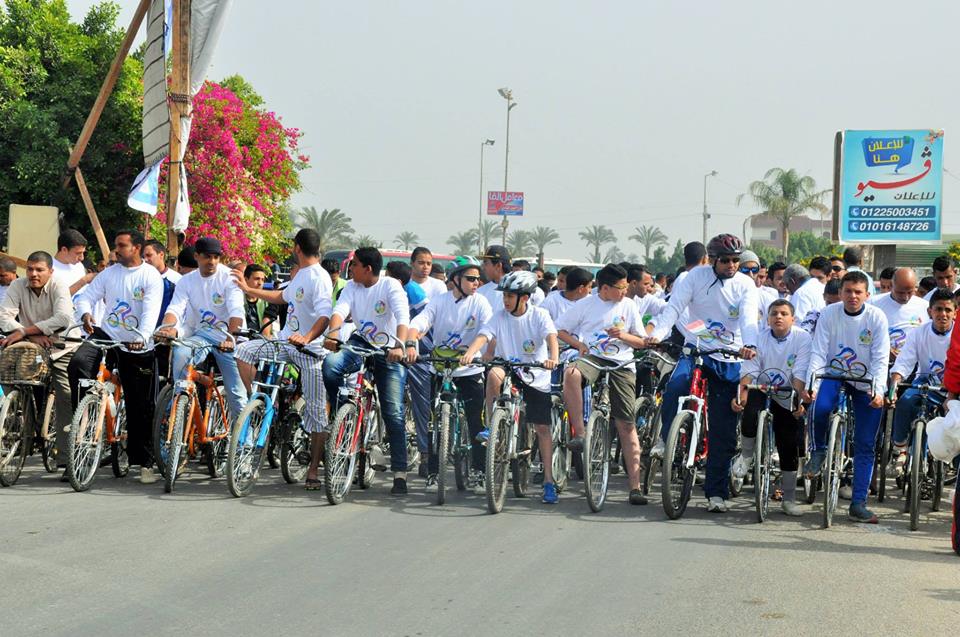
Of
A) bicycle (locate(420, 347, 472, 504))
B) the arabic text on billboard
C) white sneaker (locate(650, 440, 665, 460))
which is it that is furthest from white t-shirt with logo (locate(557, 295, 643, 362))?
the arabic text on billboard

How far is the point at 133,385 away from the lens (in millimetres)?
10656

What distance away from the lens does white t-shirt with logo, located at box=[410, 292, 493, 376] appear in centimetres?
1096

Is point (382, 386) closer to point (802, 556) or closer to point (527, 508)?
point (527, 508)

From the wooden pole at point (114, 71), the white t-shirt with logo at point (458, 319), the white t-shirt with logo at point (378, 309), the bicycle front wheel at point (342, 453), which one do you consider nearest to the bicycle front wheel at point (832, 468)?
the white t-shirt with logo at point (458, 319)

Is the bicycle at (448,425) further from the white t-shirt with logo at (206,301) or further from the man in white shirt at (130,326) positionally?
the man in white shirt at (130,326)

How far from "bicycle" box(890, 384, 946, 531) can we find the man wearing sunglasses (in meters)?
1.40

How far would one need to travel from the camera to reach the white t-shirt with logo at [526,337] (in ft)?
33.8

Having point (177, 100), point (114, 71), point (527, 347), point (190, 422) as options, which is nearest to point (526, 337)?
point (527, 347)

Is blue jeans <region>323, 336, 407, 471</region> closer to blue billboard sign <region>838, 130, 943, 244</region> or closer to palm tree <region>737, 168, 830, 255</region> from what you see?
blue billboard sign <region>838, 130, 943, 244</region>

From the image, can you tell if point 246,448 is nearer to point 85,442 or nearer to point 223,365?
point 223,365

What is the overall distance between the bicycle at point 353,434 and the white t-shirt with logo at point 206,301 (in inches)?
45.1

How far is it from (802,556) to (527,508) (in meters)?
2.50

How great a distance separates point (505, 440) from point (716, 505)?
5.84 ft

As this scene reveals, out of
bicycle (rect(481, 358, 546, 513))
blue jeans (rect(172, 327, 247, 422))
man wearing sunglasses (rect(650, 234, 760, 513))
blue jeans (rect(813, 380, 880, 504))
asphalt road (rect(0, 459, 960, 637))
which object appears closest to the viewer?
asphalt road (rect(0, 459, 960, 637))
